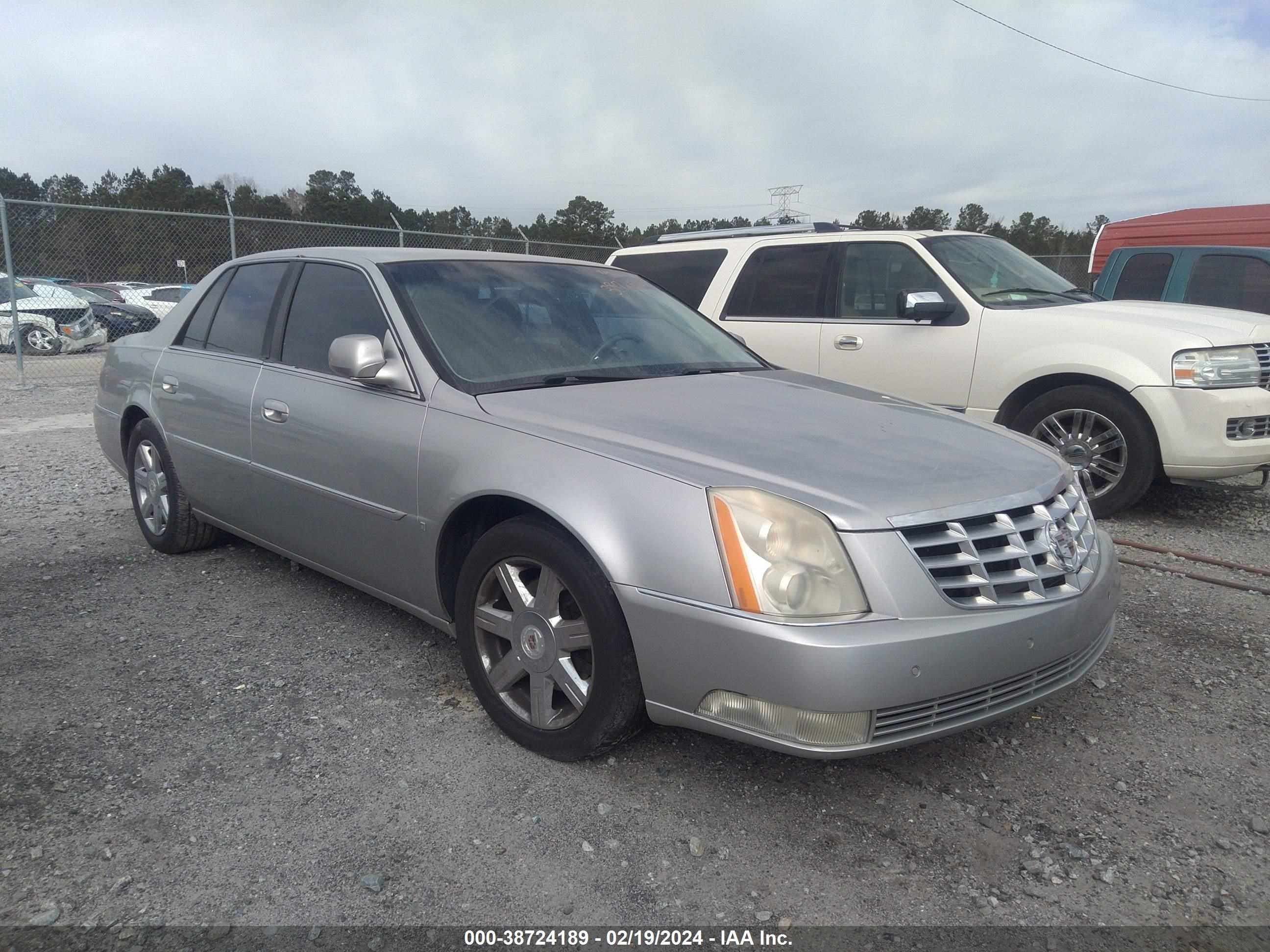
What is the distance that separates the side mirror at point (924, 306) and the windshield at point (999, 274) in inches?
9.7

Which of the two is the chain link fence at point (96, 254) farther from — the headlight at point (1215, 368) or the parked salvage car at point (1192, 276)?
the headlight at point (1215, 368)

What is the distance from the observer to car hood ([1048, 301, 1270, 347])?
17.0ft

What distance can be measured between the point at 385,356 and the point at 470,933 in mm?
1942

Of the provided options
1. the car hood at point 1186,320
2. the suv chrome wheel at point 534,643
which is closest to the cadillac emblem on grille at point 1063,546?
the suv chrome wheel at point 534,643

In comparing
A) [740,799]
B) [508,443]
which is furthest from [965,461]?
[508,443]

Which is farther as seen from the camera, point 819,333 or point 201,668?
point 819,333

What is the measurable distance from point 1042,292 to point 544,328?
13.4ft

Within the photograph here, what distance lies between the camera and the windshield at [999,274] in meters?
5.91

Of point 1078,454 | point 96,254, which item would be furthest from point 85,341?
point 1078,454

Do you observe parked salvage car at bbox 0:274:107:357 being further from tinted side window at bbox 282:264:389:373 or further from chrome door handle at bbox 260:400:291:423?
chrome door handle at bbox 260:400:291:423

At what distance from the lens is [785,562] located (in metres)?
2.26

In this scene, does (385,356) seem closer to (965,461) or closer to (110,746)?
(110,746)

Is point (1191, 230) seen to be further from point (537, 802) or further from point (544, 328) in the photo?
point (537, 802)

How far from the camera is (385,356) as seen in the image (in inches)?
128
